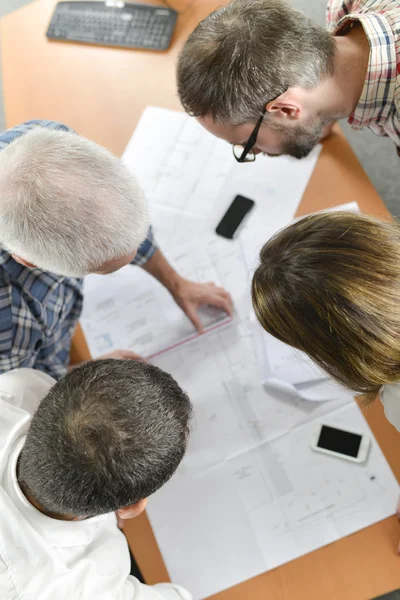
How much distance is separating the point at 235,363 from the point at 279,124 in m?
0.51

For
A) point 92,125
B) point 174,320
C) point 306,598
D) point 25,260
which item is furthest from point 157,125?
point 306,598

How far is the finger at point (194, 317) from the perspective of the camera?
3.77 feet

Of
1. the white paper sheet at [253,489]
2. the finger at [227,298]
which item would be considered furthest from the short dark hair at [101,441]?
the finger at [227,298]

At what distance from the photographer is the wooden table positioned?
0.96 m

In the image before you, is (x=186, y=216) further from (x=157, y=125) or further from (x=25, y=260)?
(x=25, y=260)

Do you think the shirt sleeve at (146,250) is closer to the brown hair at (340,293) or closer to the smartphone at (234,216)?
the smartphone at (234,216)

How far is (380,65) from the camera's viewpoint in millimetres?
1024

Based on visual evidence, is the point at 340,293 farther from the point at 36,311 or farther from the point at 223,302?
the point at 36,311

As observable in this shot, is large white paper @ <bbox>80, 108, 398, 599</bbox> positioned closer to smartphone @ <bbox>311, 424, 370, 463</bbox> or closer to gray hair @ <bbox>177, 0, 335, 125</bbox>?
smartphone @ <bbox>311, 424, 370, 463</bbox>

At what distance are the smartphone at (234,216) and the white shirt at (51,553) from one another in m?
0.60

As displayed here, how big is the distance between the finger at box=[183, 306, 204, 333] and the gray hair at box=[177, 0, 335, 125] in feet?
1.37

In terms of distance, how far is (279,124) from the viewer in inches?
41.4

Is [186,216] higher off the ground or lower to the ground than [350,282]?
lower

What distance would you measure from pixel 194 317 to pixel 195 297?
5 cm
